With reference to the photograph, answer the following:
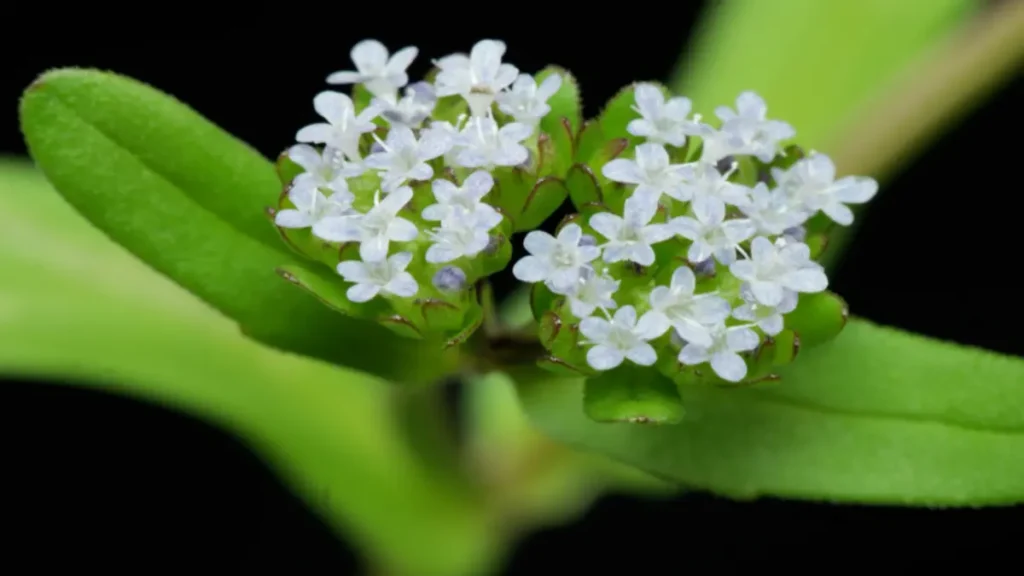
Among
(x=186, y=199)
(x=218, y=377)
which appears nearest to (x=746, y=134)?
(x=186, y=199)

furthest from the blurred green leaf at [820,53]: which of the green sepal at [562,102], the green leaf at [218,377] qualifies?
the green sepal at [562,102]

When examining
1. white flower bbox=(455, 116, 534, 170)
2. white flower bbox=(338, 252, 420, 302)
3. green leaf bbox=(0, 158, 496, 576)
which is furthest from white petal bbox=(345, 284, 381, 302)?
green leaf bbox=(0, 158, 496, 576)

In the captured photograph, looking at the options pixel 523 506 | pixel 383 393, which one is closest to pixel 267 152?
pixel 383 393

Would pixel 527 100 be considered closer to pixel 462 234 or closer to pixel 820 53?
pixel 462 234

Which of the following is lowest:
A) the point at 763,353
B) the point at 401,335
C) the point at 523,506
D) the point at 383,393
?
the point at 523,506

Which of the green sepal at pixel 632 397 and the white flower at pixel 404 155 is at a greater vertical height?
the white flower at pixel 404 155

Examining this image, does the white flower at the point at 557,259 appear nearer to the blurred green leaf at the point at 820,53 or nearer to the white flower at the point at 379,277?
the white flower at the point at 379,277

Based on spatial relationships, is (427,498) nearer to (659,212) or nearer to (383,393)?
(383,393)
